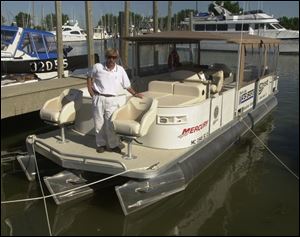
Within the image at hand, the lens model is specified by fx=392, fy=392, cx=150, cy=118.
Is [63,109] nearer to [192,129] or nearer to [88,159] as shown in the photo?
[88,159]

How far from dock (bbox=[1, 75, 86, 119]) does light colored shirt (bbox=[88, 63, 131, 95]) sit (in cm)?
382

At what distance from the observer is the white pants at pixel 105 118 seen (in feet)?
20.5

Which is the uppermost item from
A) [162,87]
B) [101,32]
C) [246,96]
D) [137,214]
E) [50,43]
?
[101,32]

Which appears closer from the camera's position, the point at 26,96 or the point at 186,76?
the point at 186,76

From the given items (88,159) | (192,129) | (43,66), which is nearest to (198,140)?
(192,129)

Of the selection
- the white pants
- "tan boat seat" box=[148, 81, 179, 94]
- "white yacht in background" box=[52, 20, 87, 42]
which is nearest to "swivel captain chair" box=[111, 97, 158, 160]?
the white pants

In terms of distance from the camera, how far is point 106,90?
6199 millimetres

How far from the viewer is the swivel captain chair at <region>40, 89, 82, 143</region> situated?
6758 millimetres

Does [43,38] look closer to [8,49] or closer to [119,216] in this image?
[8,49]

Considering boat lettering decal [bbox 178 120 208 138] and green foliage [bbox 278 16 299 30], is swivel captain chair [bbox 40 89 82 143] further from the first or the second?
green foliage [bbox 278 16 299 30]

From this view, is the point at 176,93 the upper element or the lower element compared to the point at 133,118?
upper

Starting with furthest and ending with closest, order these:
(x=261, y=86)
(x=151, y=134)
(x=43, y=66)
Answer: (x=43, y=66)
(x=261, y=86)
(x=151, y=134)

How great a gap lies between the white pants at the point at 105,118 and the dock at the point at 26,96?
3746mm

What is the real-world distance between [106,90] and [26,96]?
4277mm
